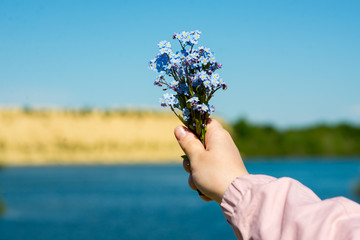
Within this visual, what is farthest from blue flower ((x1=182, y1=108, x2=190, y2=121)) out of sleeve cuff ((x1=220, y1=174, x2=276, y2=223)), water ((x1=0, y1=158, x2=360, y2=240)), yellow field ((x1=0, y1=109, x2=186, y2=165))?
yellow field ((x1=0, y1=109, x2=186, y2=165))

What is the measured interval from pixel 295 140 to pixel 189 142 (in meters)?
47.8

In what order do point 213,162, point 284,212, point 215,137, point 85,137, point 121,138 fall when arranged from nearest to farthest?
1. point 284,212
2. point 213,162
3. point 215,137
4. point 85,137
5. point 121,138

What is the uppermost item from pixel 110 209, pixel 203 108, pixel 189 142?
pixel 203 108

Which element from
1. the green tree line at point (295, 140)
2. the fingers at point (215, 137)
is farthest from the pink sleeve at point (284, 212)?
the green tree line at point (295, 140)

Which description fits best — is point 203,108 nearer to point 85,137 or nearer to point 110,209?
point 110,209

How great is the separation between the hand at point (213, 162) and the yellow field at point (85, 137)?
4618 cm

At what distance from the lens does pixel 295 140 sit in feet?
157

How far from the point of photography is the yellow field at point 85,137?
4769cm

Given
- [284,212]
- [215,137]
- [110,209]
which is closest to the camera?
[284,212]

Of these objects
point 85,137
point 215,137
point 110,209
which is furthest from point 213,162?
point 85,137

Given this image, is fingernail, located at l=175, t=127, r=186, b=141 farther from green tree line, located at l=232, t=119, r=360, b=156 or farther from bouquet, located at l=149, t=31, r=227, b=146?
green tree line, located at l=232, t=119, r=360, b=156

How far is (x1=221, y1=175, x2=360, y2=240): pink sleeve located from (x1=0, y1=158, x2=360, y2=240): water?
49.0ft

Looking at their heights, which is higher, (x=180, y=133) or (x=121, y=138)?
(x=180, y=133)

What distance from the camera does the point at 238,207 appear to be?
1.30m
